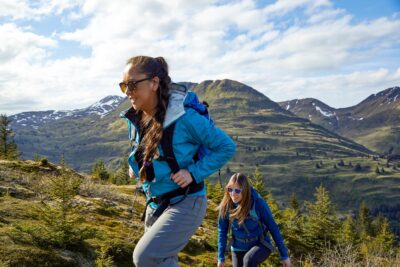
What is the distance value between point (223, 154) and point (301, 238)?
95.7 feet

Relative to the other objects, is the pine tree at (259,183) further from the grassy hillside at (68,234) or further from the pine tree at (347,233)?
the grassy hillside at (68,234)

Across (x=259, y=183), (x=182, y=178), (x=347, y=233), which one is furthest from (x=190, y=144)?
(x=347, y=233)

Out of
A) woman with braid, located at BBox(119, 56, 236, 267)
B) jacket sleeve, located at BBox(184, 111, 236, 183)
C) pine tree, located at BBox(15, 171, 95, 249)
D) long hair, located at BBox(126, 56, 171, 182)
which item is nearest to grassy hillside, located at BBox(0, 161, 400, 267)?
Result: pine tree, located at BBox(15, 171, 95, 249)

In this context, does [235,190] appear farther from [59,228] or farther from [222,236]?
[59,228]

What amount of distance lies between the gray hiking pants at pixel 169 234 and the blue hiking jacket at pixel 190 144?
18 centimetres

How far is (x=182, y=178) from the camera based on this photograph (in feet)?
12.7

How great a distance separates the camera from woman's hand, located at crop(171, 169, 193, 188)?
3.89 meters

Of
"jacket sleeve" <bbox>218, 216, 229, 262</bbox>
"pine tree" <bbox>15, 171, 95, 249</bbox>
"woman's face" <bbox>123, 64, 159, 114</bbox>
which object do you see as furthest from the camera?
"pine tree" <bbox>15, 171, 95, 249</bbox>

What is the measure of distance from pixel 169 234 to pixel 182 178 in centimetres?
58

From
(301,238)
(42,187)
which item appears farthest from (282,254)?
(301,238)

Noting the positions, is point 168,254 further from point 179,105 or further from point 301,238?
point 301,238

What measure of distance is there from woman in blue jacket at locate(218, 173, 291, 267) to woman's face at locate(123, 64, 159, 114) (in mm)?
4042

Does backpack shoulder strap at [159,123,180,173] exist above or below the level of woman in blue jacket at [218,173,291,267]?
above

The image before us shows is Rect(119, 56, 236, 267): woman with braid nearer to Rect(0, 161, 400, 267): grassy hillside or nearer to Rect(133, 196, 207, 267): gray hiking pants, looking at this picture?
Rect(133, 196, 207, 267): gray hiking pants
